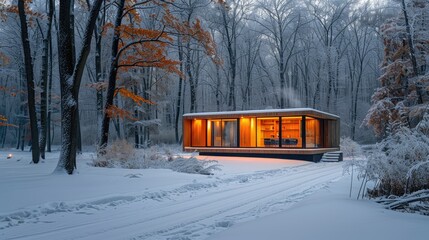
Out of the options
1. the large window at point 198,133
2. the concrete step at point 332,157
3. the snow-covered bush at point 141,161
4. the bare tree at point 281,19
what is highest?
the bare tree at point 281,19

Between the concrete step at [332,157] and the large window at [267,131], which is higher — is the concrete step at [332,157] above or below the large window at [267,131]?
below

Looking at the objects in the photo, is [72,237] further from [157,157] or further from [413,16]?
[413,16]

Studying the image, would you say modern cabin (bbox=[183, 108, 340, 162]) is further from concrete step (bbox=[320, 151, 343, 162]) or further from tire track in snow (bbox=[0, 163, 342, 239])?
tire track in snow (bbox=[0, 163, 342, 239])

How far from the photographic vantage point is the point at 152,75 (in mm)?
32500

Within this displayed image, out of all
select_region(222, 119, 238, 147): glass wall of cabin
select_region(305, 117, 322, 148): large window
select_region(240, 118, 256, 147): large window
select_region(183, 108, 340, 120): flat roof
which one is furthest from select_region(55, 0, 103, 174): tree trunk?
select_region(305, 117, 322, 148): large window

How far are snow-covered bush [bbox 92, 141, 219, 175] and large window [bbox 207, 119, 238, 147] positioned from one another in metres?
9.44

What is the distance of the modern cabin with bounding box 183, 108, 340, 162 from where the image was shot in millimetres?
20859

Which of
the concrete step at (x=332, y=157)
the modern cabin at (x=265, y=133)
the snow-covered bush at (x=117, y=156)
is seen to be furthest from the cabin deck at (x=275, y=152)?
the snow-covered bush at (x=117, y=156)

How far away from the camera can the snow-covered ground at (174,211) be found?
5.03 meters

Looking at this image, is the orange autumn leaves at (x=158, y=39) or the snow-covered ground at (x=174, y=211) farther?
the orange autumn leaves at (x=158, y=39)

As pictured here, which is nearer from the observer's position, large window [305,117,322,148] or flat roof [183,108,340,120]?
flat roof [183,108,340,120]

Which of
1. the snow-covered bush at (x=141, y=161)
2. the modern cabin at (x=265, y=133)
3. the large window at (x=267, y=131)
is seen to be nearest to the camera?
the snow-covered bush at (x=141, y=161)

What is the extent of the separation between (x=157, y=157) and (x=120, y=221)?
8.27 m

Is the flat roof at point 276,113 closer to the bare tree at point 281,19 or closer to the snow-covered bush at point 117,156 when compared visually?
the snow-covered bush at point 117,156
